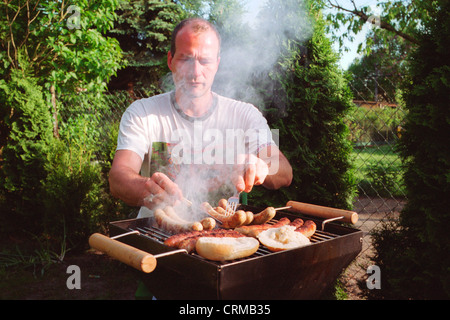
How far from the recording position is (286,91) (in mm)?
3621

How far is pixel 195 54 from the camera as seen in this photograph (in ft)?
8.29

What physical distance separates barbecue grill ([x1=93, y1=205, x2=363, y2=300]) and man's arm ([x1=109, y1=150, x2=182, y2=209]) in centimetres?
23

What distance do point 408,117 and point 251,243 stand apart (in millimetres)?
1645

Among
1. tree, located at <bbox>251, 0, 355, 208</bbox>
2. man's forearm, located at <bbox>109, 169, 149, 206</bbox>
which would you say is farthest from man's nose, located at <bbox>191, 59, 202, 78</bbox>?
tree, located at <bbox>251, 0, 355, 208</bbox>

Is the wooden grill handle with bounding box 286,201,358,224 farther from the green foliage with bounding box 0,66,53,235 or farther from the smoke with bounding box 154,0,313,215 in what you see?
the green foliage with bounding box 0,66,53,235

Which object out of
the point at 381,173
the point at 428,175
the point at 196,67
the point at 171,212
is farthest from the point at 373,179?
the point at 171,212

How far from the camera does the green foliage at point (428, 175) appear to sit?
2.29m

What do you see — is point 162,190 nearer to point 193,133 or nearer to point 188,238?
point 188,238

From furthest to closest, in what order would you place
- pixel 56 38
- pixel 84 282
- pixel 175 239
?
1. pixel 56 38
2. pixel 84 282
3. pixel 175 239

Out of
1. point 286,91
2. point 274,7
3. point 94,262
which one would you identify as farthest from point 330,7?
point 94,262

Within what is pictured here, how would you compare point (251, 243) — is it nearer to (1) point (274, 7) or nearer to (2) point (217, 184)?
(2) point (217, 184)

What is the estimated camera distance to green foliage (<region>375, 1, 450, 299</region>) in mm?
2295

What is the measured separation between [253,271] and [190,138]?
5.17 feet

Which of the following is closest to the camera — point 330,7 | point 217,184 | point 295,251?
point 295,251
